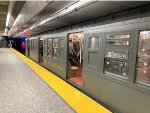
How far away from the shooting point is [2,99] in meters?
3.49

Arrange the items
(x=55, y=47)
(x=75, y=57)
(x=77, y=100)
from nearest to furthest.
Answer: (x=77, y=100)
(x=55, y=47)
(x=75, y=57)

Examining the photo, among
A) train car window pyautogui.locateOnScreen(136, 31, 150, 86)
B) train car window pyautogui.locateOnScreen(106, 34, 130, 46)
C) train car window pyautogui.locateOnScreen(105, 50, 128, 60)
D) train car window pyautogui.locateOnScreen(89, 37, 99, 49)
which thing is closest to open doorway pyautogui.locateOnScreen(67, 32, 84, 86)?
train car window pyautogui.locateOnScreen(89, 37, 99, 49)

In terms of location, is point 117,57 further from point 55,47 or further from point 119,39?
point 55,47

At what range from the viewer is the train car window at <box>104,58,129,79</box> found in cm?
320

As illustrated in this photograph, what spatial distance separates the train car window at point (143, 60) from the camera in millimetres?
2718

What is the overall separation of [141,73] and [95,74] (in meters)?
1.41

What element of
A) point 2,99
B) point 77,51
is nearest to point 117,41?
point 2,99

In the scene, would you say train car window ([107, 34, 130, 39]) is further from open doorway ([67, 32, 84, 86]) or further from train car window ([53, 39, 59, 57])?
train car window ([53, 39, 59, 57])

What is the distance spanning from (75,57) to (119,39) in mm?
4223

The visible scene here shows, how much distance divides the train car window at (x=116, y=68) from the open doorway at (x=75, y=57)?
8.85ft

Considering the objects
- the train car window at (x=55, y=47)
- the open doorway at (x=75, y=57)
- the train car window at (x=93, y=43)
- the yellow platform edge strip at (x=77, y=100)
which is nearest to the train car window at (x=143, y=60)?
the yellow platform edge strip at (x=77, y=100)

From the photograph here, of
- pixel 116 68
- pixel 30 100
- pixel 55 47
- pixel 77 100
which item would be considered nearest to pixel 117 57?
pixel 116 68

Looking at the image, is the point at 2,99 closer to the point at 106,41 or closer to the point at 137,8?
the point at 106,41

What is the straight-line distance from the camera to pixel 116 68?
347 cm
